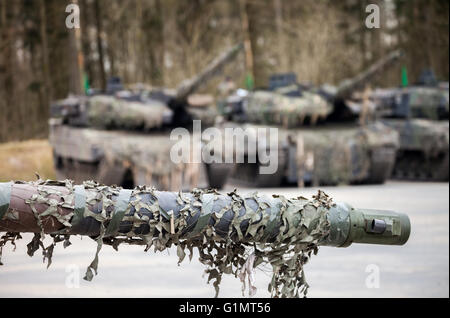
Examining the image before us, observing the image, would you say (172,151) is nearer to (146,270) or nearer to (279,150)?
(279,150)

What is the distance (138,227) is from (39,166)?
13.7m

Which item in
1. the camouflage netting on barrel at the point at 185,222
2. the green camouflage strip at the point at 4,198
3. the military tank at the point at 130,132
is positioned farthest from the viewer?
the military tank at the point at 130,132

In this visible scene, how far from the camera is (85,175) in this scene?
14.1 m

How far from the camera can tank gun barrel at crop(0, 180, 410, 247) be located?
2.34 meters

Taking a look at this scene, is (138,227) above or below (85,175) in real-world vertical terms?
above

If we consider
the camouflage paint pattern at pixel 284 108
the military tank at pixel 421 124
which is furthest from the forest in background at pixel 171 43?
the camouflage paint pattern at pixel 284 108

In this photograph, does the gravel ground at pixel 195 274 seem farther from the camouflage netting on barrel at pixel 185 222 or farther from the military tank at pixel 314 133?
the military tank at pixel 314 133

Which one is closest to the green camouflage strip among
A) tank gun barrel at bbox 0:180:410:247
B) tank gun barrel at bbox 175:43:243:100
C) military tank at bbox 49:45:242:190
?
tank gun barrel at bbox 0:180:410:247

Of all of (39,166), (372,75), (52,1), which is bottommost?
(39,166)

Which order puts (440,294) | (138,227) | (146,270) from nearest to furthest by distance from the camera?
(138,227), (440,294), (146,270)

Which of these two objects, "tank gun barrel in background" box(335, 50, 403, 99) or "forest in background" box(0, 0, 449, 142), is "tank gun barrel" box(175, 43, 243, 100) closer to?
"tank gun barrel in background" box(335, 50, 403, 99)

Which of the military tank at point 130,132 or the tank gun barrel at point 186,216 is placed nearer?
the tank gun barrel at point 186,216

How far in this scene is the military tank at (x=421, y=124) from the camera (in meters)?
15.4

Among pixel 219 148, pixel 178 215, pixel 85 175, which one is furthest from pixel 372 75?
pixel 178 215
